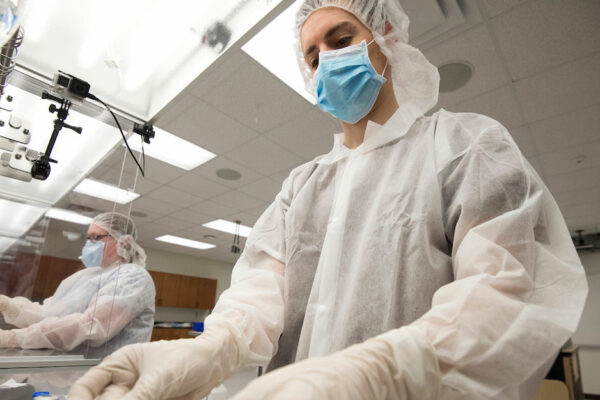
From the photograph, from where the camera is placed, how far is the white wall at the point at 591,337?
5.43 meters

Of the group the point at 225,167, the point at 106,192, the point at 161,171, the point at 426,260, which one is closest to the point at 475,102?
the point at 426,260

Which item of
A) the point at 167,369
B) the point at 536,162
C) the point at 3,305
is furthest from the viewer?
the point at 536,162

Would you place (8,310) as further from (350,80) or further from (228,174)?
(350,80)

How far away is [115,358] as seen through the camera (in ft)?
1.65

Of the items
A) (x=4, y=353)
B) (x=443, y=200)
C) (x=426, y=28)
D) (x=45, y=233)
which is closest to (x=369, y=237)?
(x=443, y=200)

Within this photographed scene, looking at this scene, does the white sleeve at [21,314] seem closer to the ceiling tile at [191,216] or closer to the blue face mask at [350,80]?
the blue face mask at [350,80]

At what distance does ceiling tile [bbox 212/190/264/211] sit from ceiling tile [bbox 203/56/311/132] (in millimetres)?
1767

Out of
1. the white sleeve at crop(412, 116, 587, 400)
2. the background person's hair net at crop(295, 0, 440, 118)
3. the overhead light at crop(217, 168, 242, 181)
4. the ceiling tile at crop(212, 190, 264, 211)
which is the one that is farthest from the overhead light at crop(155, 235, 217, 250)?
the white sleeve at crop(412, 116, 587, 400)

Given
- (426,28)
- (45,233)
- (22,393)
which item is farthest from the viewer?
(45,233)

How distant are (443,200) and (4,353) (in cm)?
209

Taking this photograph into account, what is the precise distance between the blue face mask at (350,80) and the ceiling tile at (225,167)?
2659 mm

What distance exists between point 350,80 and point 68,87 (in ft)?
4.84

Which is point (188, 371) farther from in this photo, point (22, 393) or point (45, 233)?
point (45, 233)

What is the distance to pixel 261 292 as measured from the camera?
2.31 ft
